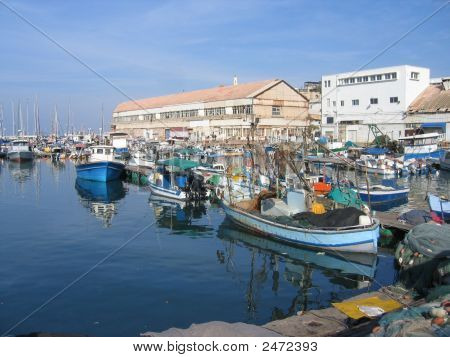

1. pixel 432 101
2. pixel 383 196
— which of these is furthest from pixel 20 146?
pixel 383 196

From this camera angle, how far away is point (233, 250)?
16484mm

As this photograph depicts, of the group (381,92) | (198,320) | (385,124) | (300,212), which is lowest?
(198,320)

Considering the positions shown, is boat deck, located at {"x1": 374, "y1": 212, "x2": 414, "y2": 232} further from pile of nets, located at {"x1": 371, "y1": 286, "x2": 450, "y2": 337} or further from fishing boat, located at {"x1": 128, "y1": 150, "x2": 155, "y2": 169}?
fishing boat, located at {"x1": 128, "y1": 150, "x2": 155, "y2": 169}

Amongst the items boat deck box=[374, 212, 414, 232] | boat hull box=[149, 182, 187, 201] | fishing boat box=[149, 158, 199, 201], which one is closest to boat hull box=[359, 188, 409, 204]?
boat deck box=[374, 212, 414, 232]

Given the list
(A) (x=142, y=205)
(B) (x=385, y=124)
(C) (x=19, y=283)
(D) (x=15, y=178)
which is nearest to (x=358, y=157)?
(B) (x=385, y=124)

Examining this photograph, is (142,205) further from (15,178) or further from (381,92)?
(381,92)

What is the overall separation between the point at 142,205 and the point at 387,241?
14601 millimetres

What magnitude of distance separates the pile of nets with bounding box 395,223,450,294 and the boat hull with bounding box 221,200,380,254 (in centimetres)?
143

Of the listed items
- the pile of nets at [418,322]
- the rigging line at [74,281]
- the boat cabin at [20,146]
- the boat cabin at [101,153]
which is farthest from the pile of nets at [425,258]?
the boat cabin at [20,146]

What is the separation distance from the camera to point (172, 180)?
28047 millimetres

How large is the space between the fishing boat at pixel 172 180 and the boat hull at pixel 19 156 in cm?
3430

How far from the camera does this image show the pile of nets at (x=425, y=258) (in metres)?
10.8

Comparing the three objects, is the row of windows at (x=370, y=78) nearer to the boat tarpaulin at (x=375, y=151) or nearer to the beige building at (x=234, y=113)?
the beige building at (x=234, y=113)

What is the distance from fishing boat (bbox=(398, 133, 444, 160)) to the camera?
42438 mm
